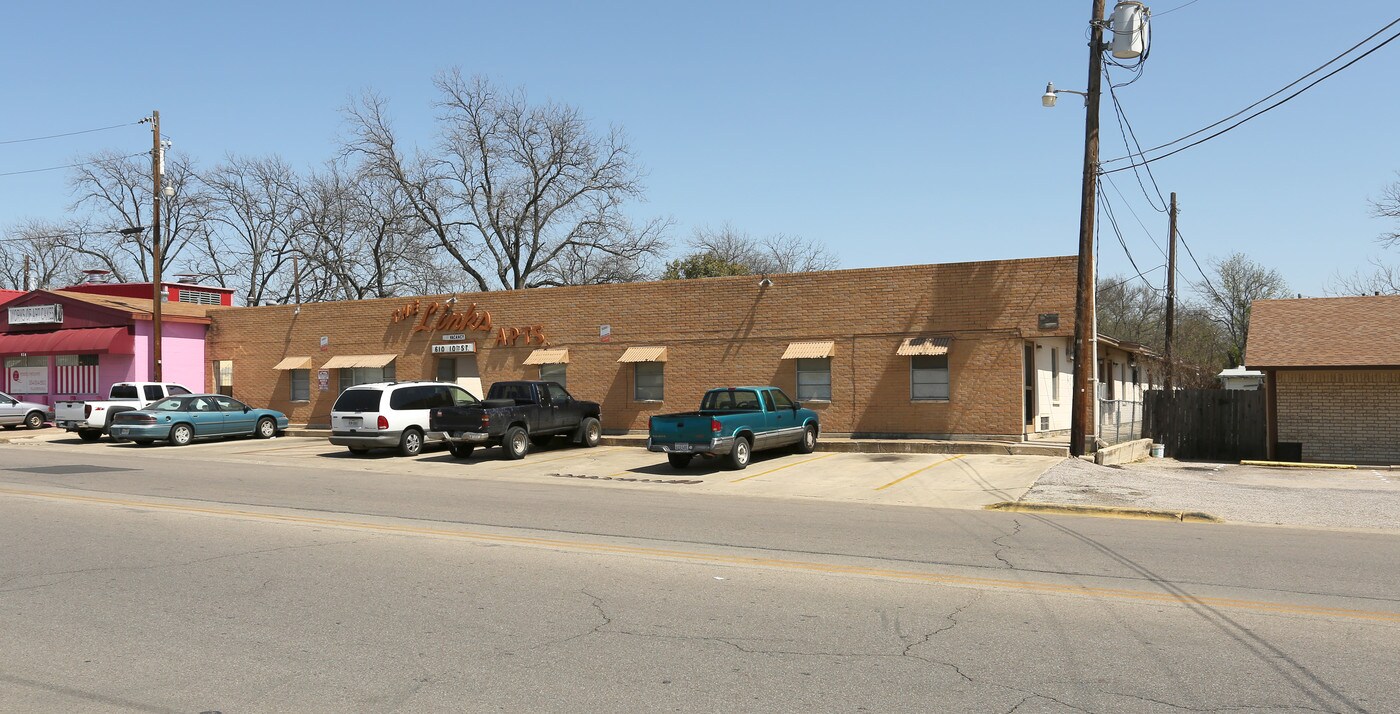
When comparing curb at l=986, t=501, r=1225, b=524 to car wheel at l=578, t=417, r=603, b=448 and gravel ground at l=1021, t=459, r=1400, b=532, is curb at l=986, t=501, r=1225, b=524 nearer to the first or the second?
gravel ground at l=1021, t=459, r=1400, b=532

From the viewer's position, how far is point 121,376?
1455 inches

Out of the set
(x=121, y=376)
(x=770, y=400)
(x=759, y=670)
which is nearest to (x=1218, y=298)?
(x=770, y=400)

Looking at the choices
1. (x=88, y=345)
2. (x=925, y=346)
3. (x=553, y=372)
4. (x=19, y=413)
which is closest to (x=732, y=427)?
(x=925, y=346)

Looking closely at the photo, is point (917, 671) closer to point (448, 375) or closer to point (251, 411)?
point (448, 375)

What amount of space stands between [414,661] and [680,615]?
1976 mm

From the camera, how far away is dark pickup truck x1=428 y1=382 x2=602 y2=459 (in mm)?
22047

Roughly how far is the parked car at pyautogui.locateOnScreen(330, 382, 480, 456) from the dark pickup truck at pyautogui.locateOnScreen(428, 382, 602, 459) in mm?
748

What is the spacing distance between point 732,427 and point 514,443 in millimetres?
5502

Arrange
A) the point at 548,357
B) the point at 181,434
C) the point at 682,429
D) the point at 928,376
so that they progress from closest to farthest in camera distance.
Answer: the point at 682,429
the point at 928,376
the point at 181,434
the point at 548,357

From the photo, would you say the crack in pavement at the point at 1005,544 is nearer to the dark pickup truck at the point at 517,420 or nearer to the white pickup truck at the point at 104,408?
the dark pickup truck at the point at 517,420

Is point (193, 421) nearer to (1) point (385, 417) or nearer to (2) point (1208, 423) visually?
(1) point (385, 417)

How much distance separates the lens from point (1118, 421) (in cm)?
2341

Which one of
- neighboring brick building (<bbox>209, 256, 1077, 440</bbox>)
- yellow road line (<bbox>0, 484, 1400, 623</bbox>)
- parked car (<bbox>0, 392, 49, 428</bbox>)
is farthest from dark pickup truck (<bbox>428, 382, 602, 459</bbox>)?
parked car (<bbox>0, 392, 49, 428</bbox>)

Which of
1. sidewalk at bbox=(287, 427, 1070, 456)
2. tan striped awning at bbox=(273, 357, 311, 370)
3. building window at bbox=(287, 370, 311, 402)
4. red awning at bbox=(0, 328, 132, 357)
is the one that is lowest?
sidewalk at bbox=(287, 427, 1070, 456)
